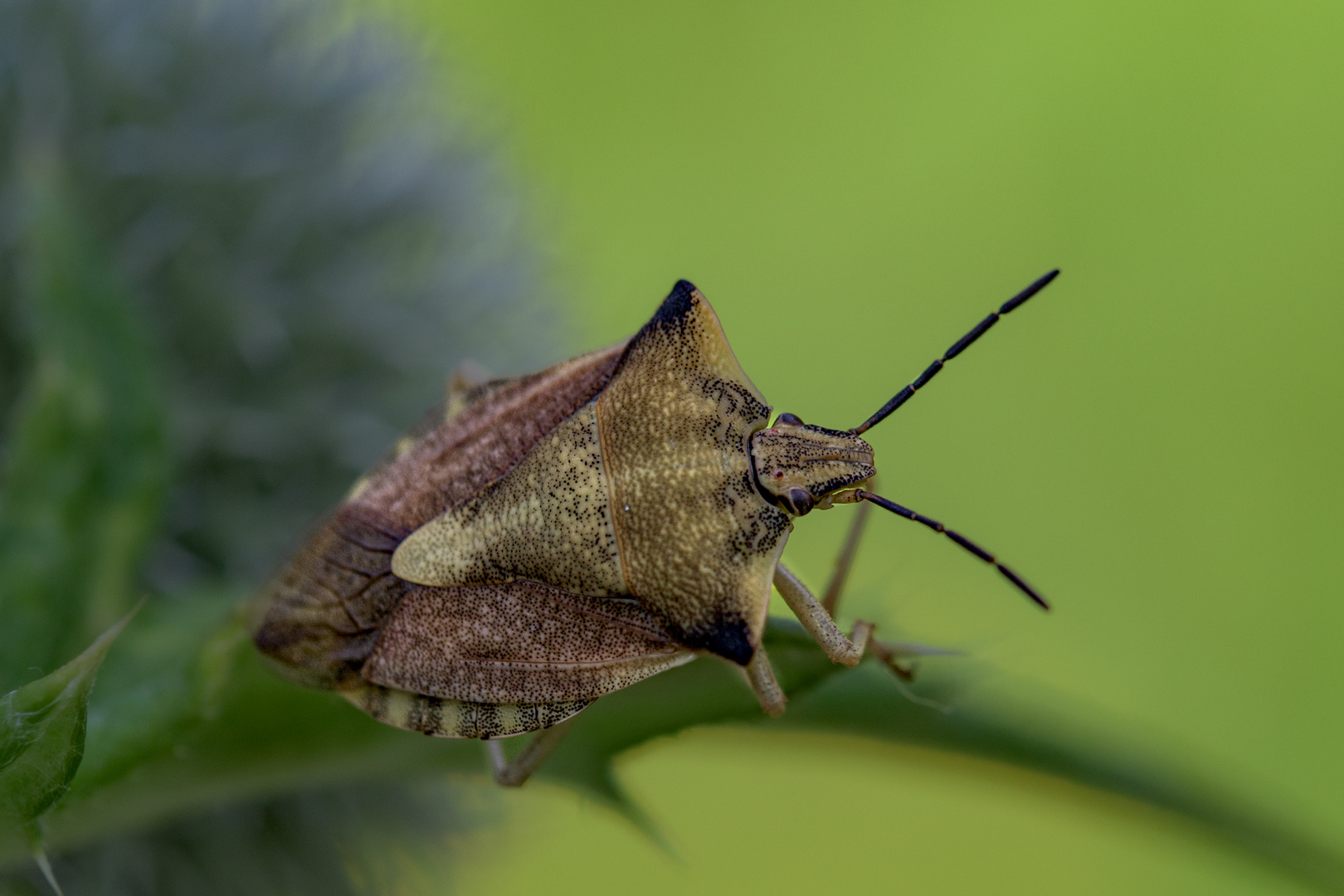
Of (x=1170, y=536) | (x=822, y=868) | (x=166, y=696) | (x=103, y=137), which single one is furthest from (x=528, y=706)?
(x=1170, y=536)

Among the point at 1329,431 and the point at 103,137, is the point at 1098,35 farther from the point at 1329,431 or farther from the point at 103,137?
the point at 103,137

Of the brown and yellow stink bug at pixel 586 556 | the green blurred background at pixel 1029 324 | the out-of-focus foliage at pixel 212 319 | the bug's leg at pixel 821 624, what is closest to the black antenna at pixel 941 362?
the brown and yellow stink bug at pixel 586 556

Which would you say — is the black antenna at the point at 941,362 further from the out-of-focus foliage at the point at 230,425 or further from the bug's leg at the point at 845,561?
the out-of-focus foliage at the point at 230,425

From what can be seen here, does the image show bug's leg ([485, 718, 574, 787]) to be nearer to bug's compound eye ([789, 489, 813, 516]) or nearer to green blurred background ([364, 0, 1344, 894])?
bug's compound eye ([789, 489, 813, 516])

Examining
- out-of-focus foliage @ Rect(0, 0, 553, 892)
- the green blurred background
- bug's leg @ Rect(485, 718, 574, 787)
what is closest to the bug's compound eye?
bug's leg @ Rect(485, 718, 574, 787)

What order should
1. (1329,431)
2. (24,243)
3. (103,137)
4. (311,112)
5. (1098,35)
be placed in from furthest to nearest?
(1329,431) < (1098,35) < (311,112) < (103,137) < (24,243)

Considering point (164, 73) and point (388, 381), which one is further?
point (388, 381)
